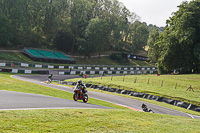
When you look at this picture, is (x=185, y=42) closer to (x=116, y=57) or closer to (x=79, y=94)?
(x=79, y=94)

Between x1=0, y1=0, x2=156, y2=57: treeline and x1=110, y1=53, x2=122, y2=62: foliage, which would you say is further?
x1=110, y1=53, x2=122, y2=62: foliage

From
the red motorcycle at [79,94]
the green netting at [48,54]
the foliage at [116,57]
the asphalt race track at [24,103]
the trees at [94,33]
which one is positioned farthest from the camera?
the foliage at [116,57]

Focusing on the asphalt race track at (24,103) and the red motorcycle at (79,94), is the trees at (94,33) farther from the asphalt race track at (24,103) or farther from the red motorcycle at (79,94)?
the asphalt race track at (24,103)

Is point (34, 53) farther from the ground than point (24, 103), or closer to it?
farther from the ground

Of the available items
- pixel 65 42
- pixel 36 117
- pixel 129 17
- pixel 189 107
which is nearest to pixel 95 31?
pixel 65 42

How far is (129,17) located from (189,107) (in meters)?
99.2

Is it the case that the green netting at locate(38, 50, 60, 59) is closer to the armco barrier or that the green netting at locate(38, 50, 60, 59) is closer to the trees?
the trees

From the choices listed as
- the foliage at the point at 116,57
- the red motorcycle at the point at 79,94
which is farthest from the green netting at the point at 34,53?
the red motorcycle at the point at 79,94

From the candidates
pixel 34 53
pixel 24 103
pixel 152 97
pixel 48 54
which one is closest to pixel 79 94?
pixel 24 103

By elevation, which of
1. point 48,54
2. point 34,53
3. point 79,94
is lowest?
point 79,94

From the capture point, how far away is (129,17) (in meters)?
117

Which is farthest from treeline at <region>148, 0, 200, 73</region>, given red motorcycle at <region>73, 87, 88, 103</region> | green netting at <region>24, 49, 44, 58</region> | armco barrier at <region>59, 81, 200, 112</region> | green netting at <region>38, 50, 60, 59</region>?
green netting at <region>24, 49, 44, 58</region>

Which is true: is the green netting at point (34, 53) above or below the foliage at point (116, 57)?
below

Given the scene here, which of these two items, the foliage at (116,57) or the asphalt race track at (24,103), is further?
the foliage at (116,57)
